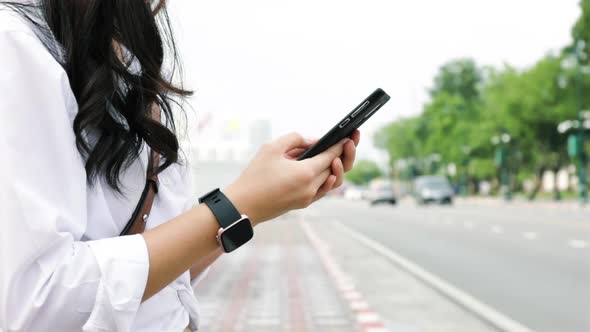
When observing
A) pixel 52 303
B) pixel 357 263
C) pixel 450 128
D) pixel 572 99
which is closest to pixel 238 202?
pixel 52 303

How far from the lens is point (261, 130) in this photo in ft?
263

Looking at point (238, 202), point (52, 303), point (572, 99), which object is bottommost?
point (52, 303)

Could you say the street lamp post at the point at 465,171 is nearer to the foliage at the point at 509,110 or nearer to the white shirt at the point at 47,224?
the foliage at the point at 509,110

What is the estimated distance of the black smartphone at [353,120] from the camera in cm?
150

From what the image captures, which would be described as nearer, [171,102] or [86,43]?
[86,43]

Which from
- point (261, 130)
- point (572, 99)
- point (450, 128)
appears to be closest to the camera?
point (572, 99)

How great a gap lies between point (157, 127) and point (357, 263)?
14.2 metres

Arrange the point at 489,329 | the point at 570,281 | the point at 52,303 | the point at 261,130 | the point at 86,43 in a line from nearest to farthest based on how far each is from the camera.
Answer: the point at 52,303
the point at 86,43
the point at 489,329
the point at 570,281
the point at 261,130

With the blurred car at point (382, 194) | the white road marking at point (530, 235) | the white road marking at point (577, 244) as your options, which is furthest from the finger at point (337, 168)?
the blurred car at point (382, 194)

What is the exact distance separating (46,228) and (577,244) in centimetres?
1782

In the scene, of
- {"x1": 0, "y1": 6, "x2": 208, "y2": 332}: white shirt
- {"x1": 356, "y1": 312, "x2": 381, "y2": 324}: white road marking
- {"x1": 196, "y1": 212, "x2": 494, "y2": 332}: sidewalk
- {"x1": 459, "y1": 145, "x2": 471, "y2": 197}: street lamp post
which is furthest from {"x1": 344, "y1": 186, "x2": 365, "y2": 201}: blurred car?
{"x1": 0, "y1": 6, "x2": 208, "y2": 332}: white shirt

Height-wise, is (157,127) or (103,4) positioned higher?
(103,4)

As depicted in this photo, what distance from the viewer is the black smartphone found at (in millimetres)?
1495

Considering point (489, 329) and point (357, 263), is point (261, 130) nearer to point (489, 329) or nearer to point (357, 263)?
point (357, 263)
